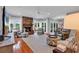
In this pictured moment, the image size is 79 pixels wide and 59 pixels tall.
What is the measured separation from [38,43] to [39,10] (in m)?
0.60

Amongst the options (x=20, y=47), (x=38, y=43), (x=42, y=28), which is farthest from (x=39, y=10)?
(x=20, y=47)

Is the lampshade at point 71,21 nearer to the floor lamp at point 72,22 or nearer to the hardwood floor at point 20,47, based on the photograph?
the floor lamp at point 72,22

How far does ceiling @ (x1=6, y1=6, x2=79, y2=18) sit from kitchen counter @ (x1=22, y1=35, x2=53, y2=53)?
39cm

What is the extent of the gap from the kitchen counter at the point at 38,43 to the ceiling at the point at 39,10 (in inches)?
15.2

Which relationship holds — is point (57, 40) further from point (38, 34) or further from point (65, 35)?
point (38, 34)

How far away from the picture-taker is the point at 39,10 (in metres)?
2.21

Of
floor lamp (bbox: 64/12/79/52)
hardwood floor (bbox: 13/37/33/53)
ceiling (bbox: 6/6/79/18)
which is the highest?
ceiling (bbox: 6/6/79/18)

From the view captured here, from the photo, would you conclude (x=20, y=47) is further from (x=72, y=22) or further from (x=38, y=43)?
(x=72, y=22)

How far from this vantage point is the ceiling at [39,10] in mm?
2176

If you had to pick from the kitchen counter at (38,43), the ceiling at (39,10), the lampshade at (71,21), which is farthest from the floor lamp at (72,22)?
the kitchen counter at (38,43)

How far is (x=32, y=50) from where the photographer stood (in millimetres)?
2238

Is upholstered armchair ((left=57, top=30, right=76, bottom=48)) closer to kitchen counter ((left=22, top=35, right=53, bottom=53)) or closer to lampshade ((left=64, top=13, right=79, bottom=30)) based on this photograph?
lampshade ((left=64, top=13, right=79, bottom=30))

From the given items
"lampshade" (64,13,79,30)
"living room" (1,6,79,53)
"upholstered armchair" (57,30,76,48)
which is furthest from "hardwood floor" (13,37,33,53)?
"lampshade" (64,13,79,30)

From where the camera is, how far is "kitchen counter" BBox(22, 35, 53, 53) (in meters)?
2.22
